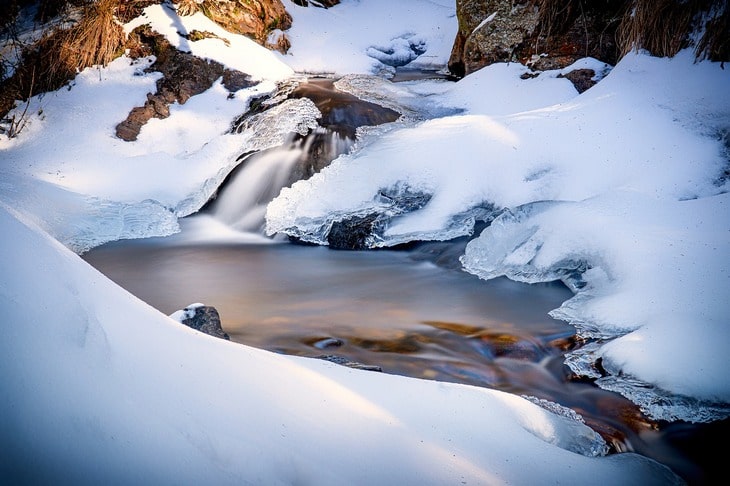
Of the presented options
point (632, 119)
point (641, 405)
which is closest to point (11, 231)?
point (641, 405)

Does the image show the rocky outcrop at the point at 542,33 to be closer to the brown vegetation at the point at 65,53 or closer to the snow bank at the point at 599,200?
the snow bank at the point at 599,200

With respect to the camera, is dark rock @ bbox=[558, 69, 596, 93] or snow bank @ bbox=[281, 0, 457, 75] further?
Answer: snow bank @ bbox=[281, 0, 457, 75]

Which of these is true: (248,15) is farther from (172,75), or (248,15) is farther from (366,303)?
(366,303)

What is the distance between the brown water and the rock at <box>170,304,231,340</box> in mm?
400

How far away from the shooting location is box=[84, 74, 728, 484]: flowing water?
2365mm

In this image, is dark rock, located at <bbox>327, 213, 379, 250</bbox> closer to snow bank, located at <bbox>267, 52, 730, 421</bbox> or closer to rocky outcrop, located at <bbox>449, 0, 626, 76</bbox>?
snow bank, located at <bbox>267, 52, 730, 421</bbox>

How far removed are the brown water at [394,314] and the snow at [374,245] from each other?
0.53 feet

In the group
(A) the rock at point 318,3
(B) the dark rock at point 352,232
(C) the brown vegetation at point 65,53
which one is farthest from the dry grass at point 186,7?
(B) the dark rock at point 352,232

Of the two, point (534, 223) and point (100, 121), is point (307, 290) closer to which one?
point (534, 223)

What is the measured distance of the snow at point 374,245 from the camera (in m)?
1.01

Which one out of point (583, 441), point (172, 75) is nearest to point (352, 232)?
point (583, 441)

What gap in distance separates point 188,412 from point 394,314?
236cm

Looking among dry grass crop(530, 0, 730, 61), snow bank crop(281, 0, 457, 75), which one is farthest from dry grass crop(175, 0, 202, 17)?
dry grass crop(530, 0, 730, 61)

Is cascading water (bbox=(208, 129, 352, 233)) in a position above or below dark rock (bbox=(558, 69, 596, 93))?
below
